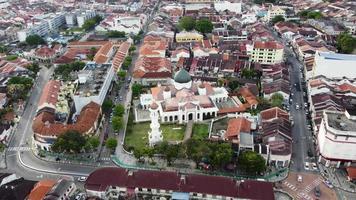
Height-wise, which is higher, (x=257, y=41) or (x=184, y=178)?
(x=257, y=41)

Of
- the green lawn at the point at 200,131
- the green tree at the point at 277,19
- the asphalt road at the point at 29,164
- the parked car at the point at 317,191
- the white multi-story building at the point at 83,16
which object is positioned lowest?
the asphalt road at the point at 29,164

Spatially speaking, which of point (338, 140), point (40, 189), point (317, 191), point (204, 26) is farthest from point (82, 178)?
point (204, 26)

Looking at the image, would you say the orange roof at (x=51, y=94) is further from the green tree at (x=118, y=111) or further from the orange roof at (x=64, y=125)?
the green tree at (x=118, y=111)

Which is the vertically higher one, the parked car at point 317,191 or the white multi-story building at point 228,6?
the white multi-story building at point 228,6

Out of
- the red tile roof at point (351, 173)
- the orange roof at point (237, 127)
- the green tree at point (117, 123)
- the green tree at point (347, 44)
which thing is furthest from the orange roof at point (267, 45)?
the green tree at point (117, 123)

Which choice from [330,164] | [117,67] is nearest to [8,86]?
[117,67]

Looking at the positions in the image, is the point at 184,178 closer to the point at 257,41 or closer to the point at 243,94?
the point at 243,94
